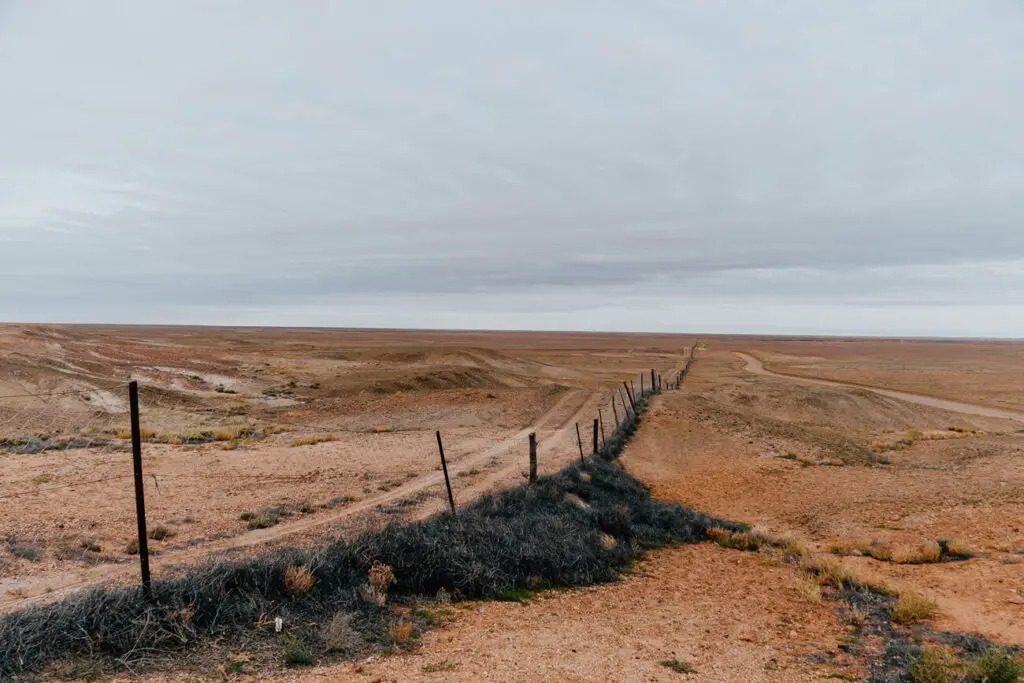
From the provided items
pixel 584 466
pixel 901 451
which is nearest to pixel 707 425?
pixel 901 451

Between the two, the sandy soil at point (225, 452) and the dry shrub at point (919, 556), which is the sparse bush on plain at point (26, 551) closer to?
the sandy soil at point (225, 452)

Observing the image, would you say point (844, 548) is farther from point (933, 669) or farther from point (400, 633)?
point (400, 633)

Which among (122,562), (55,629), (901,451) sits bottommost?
(901,451)

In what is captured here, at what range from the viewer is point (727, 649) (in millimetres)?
7453

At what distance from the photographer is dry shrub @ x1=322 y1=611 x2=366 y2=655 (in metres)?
6.43

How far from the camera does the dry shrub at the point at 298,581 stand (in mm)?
7452

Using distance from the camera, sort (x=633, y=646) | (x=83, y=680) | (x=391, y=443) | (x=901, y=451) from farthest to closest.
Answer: (x=901, y=451) → (x=391, y=443) → (x=633, y=646) → (x=83, y=680)

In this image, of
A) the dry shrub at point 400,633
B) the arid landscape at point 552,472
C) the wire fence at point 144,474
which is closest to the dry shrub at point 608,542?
the arid landscape at point 552,472

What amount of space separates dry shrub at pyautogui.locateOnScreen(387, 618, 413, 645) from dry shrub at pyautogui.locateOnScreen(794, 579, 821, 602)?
21.0ft

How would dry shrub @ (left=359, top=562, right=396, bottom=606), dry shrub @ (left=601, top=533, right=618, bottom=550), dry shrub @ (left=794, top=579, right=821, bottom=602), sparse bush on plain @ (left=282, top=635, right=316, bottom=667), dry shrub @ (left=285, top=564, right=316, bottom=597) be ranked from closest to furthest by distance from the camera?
sparse bush on plain @ (left=282, top=635, right=316, bottom=667)
dry shrub @ (left=285, top=564, right=316, bottom=597)
dry shrub @ (left=359, top=562, right=396, bottom=606)
dry shrub @ (left=794, top=579, right=821, bottom=602)
dry shrub @ (left=601, top=533, right=618, bottom=550)

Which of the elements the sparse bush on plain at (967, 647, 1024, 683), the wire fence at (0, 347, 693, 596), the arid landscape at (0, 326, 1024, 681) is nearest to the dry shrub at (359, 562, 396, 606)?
the arid landscape at (0, 326, 1024, 681)

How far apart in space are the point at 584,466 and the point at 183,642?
1177 centimetres

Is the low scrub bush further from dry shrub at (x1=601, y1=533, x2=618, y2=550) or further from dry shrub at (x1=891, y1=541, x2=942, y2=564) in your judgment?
dry shrub at (x1=891, y1=541, x2=942, y2=564)

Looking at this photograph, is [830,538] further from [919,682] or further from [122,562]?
[122,562]
